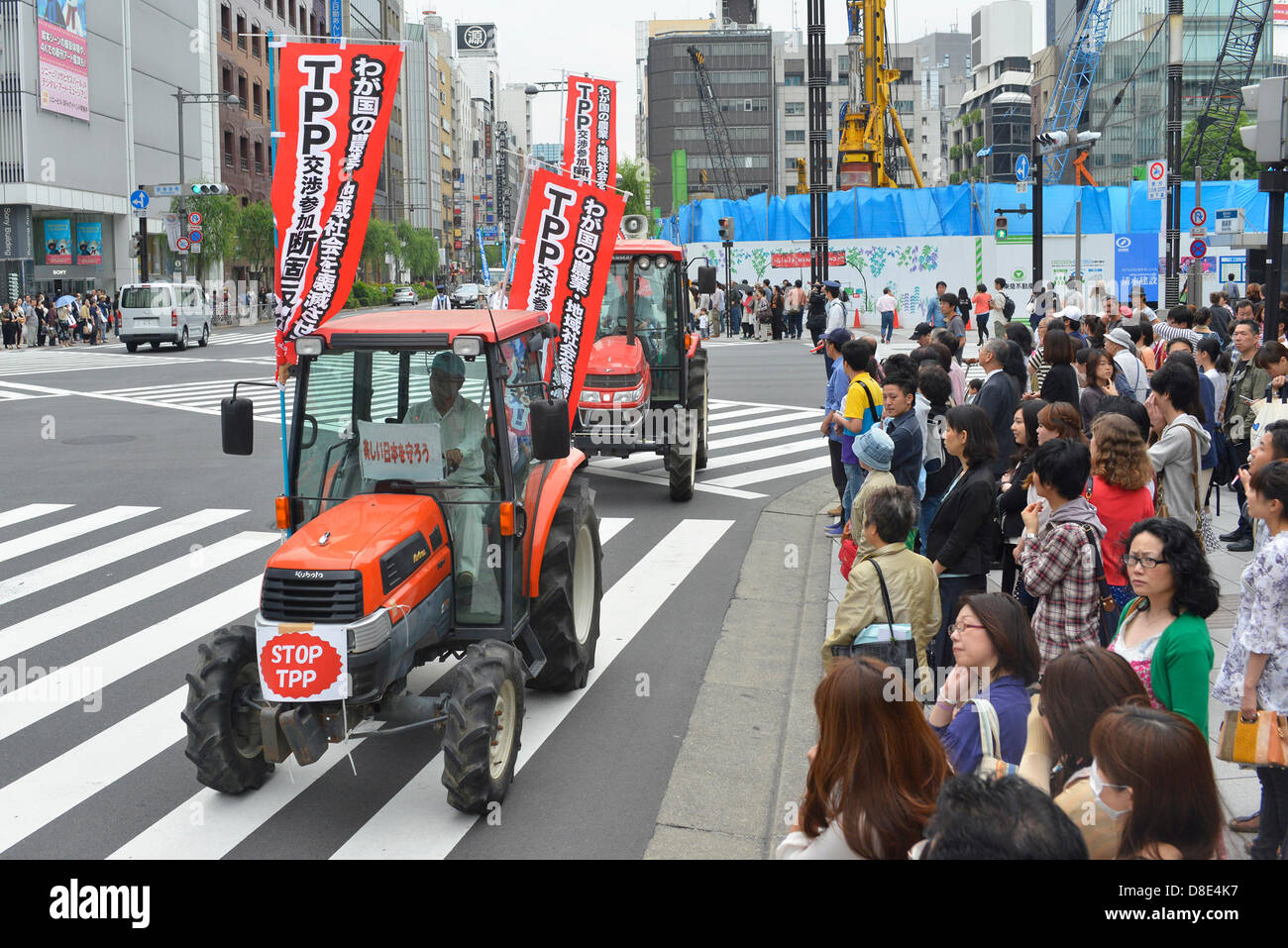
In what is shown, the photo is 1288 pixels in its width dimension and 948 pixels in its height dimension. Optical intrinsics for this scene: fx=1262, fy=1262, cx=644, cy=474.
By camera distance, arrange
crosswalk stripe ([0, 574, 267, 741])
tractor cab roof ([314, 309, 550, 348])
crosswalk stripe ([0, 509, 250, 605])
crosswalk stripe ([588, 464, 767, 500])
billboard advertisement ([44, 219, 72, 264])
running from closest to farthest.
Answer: tractor cab roof ([314, 309, 550, 348]) < crosswalk stripe ([0, 574, 267, 741]) < crosswalk stripe ([0, 509, 250, 605]) < crosswalk stripe ([588, 464, 767, 500]) < billboard advertisement ([44, 219, 72, 264])

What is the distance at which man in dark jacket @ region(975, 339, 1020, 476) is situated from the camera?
367 inches

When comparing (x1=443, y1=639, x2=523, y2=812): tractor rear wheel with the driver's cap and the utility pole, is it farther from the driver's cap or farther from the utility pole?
the utility pole

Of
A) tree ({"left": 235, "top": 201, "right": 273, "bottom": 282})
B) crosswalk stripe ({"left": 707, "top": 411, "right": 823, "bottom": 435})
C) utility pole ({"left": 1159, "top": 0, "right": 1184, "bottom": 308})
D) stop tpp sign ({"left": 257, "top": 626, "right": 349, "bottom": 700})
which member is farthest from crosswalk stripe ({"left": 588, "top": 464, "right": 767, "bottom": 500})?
tree ({"left": 235, "top": 201, "right": 273, "bottom": 282})

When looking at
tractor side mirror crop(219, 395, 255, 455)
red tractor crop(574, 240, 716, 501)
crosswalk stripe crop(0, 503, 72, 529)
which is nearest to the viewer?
tractor side mirror crop(219, 395, 255, 455)

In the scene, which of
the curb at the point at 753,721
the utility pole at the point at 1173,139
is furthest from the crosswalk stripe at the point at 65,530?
the utility pole at the point at 1173,139

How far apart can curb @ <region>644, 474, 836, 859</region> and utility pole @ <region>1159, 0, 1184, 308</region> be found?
1782 cm

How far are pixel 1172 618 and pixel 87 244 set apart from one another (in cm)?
5498

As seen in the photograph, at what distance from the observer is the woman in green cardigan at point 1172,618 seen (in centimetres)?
448

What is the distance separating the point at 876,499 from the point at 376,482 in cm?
261

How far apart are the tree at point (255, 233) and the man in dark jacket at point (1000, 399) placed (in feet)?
169

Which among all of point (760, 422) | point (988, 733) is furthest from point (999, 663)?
point (760, 422)

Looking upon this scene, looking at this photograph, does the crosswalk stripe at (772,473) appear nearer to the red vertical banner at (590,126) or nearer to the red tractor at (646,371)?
the red tractor at (646,371)

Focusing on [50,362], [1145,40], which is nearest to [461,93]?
[1145,40]

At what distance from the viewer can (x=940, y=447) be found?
371 inches
